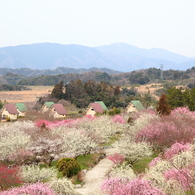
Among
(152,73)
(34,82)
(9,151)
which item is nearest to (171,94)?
(9,151)

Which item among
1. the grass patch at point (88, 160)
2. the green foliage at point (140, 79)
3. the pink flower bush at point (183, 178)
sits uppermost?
the green foliage at point (140, 79)

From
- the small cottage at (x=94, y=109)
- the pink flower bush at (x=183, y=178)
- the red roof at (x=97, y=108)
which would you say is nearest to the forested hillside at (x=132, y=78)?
the red roof at (x=97, y=108)

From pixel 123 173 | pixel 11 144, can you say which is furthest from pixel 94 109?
pixel 123 173

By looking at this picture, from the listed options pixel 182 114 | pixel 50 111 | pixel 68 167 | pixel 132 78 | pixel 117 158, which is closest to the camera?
pixel 68 167

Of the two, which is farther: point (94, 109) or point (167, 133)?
point (94, 109)

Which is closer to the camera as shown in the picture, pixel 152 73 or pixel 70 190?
pixel 70 190

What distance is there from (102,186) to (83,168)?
1323 cm

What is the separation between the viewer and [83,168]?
24188 millimetres

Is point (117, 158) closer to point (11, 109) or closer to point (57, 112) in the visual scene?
point (57, 112)

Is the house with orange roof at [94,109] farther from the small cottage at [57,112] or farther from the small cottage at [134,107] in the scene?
the small cottage at [134,107]

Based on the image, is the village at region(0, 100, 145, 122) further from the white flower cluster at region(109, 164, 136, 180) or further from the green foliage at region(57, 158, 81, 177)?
the white flower cluster at region(109, 164, 136, 180)

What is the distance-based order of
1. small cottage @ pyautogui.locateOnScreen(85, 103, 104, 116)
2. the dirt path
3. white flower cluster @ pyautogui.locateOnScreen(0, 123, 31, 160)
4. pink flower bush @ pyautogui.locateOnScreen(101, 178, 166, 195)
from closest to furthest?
pink flower bush @ pyautogui.locateOnScreen(101, 178, 166, 195)
the dirt path
white flower cluster @ pyautogui.locateOnScreen(0, 123, 31, 160)
small cottage @ pyautogui.locateOnScreen(85, 103, 104, 116)


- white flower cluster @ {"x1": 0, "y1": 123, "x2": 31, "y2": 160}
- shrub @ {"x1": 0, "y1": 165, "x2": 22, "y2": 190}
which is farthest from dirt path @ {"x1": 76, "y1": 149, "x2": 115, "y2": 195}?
white flower cluster @ {"x1": 0, "y1": 123, "x2": 31, "y2": 160}

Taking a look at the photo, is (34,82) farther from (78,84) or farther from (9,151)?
(9,151)
